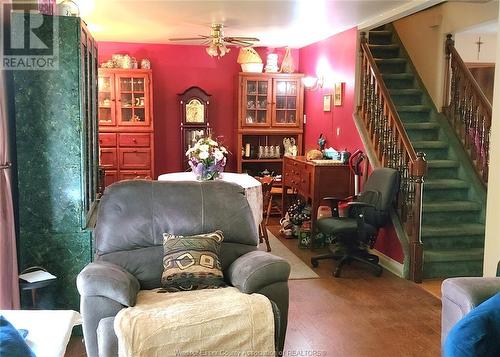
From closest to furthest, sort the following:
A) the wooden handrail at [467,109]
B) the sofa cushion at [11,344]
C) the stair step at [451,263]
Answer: the sofa cushion at [11,344] → the stair step at [451,263] → the wooden handrail at [467,109]

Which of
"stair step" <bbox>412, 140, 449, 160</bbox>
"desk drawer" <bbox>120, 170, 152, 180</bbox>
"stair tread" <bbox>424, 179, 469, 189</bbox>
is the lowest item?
"desk drawer" <bbox>120, 170, 152, 180</bbox>

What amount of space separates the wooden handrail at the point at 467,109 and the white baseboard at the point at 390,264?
51.3 inches

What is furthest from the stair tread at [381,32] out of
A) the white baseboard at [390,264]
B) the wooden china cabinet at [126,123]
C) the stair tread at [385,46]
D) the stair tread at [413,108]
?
the wooden china cabinet at [126,123]

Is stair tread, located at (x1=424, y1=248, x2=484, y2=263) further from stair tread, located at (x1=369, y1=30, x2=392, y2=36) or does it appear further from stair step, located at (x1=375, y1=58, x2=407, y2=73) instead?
stair tread, located at (x1=369, y1=30, x2=392, y2=36)

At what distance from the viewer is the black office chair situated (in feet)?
15.1

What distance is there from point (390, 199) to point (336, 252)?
35.7 inches

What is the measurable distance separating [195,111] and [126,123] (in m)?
1.04

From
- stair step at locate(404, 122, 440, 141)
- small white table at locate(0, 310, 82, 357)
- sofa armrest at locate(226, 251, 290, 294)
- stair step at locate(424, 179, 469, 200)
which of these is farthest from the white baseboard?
small white table at locate(0, 310, 82, 357)

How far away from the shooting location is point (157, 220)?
9.97 ft

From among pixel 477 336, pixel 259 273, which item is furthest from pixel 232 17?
pixel 477 336

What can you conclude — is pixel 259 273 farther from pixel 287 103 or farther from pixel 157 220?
pixel 287 103

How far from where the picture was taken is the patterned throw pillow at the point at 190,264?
280 centimetres

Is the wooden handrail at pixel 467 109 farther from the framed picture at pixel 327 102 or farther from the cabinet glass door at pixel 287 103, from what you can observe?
the cabinet glass door at pixel 287 103

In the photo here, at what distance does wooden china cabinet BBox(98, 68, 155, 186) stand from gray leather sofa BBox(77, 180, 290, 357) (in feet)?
13.1
